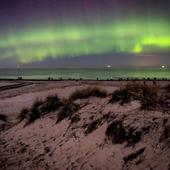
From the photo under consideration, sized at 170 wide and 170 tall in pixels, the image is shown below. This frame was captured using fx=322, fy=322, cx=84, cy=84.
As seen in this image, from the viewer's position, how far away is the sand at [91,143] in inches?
363

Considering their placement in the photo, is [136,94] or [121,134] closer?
[121,134]

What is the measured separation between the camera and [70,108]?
15203mm

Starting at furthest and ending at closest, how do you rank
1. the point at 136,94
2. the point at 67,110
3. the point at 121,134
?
the point at 67,110 < the point at 136,94 < the point at 121,134

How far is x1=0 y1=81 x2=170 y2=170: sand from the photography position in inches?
363

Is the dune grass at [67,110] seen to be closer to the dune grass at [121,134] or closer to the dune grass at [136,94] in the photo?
the dune grass at [136,94]

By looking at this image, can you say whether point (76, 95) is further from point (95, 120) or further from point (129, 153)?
point (129, 153)

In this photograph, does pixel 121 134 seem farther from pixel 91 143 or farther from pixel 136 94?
pixel 136 94

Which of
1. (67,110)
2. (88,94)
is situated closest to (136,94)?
(67,110)

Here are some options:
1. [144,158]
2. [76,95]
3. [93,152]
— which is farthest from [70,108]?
[144,158]

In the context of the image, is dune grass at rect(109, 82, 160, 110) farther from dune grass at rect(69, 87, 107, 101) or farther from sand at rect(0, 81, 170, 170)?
dune grass at rect(69, 87, 107, 101)

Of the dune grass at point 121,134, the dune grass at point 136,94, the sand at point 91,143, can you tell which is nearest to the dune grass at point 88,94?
the sand at point 91,143

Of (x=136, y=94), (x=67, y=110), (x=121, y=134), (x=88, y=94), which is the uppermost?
(x=136, y=94)

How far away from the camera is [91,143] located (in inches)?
443

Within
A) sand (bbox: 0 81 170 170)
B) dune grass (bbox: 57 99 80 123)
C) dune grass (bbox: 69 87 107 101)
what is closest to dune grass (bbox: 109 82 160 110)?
sand (bbox: 0 81 170 170)
